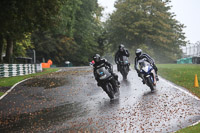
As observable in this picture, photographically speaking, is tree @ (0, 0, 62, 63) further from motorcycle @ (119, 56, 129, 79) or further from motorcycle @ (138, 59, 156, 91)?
motorcycle @ (138, 59, 156, 91)

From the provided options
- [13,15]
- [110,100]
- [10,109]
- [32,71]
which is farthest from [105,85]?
[32,71]

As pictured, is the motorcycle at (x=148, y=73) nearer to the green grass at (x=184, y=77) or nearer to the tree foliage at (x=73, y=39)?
the green grass at (x=184, y=77)

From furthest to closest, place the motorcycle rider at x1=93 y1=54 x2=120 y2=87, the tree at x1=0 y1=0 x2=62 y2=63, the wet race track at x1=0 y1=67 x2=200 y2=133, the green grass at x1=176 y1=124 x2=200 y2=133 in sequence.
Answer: the tree at x1=0 y1=0 x2=62 y2=63, the motorcycle rider at x1=93 y1=54 x2=120 y2=87, the wet race track at x1=0 y1=67 x2=200 y2=133, the green grass at x1=176 y1=124 x2=200 y2=133

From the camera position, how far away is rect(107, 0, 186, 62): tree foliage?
6316 cm

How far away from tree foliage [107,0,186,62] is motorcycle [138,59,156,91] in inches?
1949

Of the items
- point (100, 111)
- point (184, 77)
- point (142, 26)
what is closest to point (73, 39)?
point (142, 26)

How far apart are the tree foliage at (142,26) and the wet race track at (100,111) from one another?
4974cm

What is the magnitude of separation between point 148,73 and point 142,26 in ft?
173

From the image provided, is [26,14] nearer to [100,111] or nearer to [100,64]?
[100,64]

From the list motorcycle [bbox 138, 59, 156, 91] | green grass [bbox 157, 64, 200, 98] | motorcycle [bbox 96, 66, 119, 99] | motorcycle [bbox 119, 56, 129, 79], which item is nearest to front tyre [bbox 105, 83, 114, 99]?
motorcycle [bbox 96, 66, 119, 99]

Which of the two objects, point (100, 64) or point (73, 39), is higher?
point (73, 39)

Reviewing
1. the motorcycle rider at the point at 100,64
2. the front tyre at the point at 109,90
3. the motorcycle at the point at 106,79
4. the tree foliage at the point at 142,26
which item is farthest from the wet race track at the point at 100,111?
the tree foliage at the point at 142,26

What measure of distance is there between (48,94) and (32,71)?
15.7m

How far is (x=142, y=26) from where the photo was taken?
210ft
